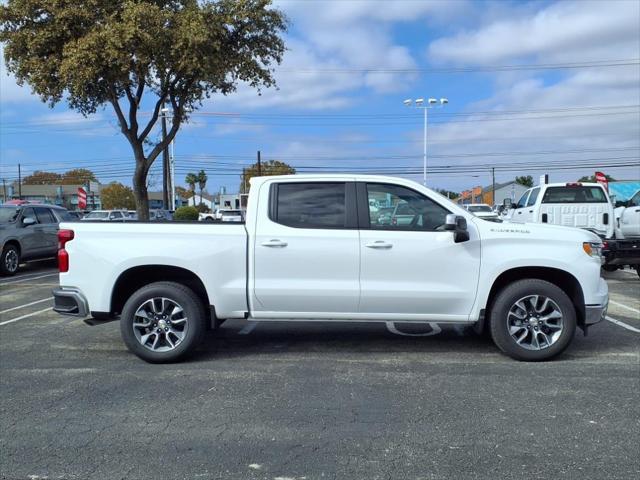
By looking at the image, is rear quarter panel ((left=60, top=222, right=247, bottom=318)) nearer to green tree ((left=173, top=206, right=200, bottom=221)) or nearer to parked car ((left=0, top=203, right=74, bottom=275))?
parked car ((left=0, top=203, right=74, bottom=275))

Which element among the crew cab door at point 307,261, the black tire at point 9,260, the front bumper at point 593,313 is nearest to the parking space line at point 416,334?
the crew cab door at point 307,261

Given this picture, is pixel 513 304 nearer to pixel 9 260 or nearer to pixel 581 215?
pixel 581 215

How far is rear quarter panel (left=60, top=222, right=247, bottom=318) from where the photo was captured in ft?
18.9

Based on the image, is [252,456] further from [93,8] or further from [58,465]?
[93,8]

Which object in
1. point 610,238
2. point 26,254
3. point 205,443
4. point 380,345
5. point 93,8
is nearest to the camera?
point 205,443

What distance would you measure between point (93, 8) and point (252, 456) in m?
15.7

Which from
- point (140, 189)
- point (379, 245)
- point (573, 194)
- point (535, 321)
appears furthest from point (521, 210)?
point (140, 189)

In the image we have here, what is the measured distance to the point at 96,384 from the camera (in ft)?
17.3

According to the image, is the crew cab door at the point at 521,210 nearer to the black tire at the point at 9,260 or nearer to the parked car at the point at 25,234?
the parked car at the point at 25,234

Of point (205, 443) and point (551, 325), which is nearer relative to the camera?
point (205, 443)

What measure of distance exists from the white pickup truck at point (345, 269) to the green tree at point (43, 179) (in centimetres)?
12654

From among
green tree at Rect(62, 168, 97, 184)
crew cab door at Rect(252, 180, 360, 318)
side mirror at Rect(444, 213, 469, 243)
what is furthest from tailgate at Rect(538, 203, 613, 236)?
green tree at Rect(62, 168, 97, 184)

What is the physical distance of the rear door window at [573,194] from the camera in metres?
12.9

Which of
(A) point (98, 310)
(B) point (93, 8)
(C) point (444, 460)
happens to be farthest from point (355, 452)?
(B) point (93, 8)
